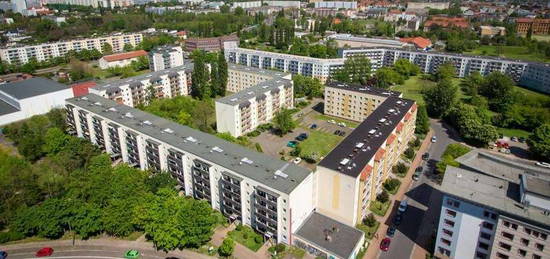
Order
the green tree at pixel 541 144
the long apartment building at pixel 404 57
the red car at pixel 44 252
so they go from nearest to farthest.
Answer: the red car at pixel 44 252 → the green tree at pixel 541 144 → the long apartment building at pixel 404 57

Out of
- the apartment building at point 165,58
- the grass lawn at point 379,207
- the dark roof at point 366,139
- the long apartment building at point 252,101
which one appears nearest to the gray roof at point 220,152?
the dark roof at point 366,139

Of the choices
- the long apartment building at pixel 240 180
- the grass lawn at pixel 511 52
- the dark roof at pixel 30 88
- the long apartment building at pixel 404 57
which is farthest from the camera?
the grass lawn at pixel 511 52

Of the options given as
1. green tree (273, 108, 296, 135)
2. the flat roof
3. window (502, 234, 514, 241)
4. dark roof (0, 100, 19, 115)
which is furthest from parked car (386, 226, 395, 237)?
dark roof (0, 100, 19, 115)

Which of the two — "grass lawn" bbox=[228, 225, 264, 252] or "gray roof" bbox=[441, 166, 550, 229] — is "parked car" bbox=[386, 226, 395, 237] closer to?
"gray roof" bbox=[441, 166, 550, 229]

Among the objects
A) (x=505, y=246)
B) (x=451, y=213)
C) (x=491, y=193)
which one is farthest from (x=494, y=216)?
(x=451, y=213)

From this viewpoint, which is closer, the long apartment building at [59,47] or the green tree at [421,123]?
the green tree at [421,123]

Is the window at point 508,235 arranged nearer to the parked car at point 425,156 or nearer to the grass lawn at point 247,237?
the grass lawn at point 247,237

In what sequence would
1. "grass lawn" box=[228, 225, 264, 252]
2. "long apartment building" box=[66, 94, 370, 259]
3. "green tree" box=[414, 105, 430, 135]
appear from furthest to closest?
1. "green tree" box=[414, 105, 430, 135]
2. "grass lawn" box=[228, 225, 264, 252]
3. "long apartment building" box=[66, 94, 370, 259]
